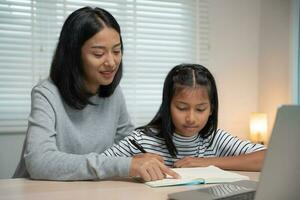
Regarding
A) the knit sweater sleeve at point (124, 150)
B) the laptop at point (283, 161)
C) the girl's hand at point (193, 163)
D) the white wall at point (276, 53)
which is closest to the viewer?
the laptop at point (283, 161)

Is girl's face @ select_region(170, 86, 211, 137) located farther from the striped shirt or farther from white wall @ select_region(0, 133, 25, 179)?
white wall @ select_region(0, 133, 25, 179)

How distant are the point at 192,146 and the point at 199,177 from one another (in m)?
0.38

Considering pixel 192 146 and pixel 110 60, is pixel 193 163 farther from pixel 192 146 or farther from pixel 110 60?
pixel 110 60

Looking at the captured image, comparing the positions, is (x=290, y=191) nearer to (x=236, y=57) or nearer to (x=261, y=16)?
(x=236, y=57)

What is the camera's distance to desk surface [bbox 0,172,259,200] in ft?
3.04

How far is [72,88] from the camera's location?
55.3 inches

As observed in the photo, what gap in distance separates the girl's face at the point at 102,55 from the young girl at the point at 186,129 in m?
0.23

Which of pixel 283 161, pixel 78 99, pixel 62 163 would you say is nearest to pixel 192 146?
pixel 78 99

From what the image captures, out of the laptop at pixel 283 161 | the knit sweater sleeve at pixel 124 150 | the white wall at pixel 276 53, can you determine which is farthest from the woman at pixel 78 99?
the white wall at pixel 276 53

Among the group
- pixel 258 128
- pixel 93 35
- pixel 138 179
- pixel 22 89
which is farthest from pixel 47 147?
pixel 258 128

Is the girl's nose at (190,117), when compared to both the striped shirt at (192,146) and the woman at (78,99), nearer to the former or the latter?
the striped shirt at (192,146)

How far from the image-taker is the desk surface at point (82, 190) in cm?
93

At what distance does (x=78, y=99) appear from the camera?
1.43 meters

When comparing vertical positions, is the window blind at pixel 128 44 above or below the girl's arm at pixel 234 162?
above
